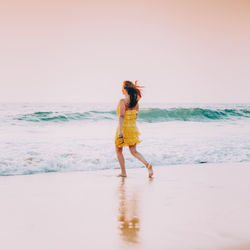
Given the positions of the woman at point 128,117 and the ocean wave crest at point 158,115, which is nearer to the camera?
the woman at point 128,117

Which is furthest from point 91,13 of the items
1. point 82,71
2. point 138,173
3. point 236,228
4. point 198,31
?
point 236,228

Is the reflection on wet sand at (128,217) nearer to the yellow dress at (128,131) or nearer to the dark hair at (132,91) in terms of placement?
the yellow dress at (128,131)

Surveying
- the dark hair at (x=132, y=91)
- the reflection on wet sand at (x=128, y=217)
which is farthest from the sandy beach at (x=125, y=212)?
the dark hair at (x=132, y=91)

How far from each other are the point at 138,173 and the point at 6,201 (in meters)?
3.08

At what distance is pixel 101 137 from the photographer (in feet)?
42.5

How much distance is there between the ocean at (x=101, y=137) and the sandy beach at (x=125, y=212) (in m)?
1.44

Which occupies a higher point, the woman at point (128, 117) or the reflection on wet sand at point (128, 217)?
the woman at point (128, 117)

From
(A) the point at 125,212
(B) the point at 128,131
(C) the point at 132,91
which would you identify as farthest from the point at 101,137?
(A) the point at 125,212

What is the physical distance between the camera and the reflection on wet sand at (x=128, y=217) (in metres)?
3.20

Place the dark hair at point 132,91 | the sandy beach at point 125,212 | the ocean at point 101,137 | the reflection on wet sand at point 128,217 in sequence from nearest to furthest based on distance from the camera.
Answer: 1. the sandy beach at point 125,212
2. the reflection on wet sand at point 128,217
3. the dark hair at point 132,91
4. the ocean at point 101,137

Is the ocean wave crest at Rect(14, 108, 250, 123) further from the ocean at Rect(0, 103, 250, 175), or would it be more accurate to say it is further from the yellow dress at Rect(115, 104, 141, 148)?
the yellow dress at Rect(115, 104, 141, 148)

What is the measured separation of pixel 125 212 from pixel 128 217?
0.67ft

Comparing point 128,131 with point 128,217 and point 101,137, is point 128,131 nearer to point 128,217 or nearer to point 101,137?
point 128,217

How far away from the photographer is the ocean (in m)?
7.91
